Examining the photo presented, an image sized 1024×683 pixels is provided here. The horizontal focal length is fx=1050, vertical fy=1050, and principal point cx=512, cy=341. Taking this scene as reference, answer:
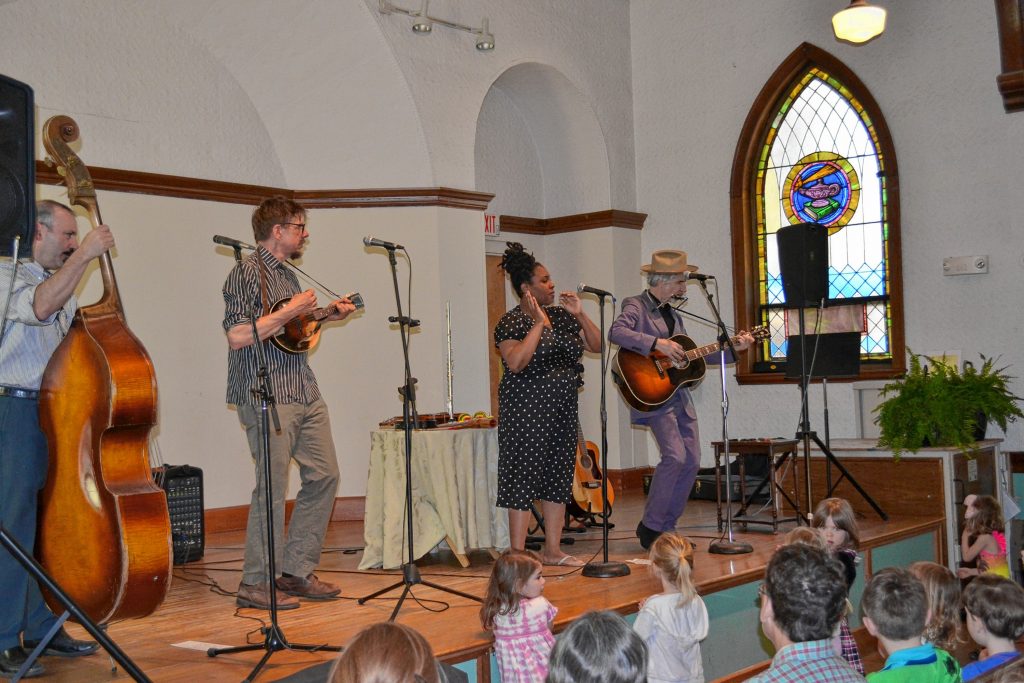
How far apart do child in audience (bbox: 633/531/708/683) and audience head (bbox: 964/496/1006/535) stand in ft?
8.91

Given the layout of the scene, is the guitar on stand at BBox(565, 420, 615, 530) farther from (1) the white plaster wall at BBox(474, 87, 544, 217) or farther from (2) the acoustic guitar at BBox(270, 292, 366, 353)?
(1) the white plaster wall at BBox(474, 87, 544, 217)

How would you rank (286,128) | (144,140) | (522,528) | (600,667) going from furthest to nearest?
1. (286,128)
2. (144,140)
3. (522,528)
4. (600,667)

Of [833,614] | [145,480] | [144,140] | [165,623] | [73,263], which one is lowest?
[165,623]

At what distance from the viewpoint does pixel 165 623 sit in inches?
173

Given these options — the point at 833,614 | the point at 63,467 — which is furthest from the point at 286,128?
the point at 833,614

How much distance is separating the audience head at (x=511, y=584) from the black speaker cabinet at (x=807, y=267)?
3590 millimetres

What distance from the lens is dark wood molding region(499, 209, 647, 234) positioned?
9273mm

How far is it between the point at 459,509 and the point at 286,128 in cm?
360

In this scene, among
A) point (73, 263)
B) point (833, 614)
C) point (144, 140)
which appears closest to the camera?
point (833, 614)

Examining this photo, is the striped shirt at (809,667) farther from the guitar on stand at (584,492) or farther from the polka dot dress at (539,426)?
the guitar on stand at (584,492)

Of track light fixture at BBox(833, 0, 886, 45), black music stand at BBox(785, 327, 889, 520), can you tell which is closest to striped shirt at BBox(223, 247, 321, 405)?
black music stand at BBox(785, 327, 889, 520)

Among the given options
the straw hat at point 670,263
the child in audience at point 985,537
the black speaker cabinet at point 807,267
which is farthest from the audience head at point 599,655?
the black speaker cabinet at point 807,267

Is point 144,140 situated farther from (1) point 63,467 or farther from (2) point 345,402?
(1) point 63,467

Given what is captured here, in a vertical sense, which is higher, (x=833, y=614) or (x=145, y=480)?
(x=145, y=480)
